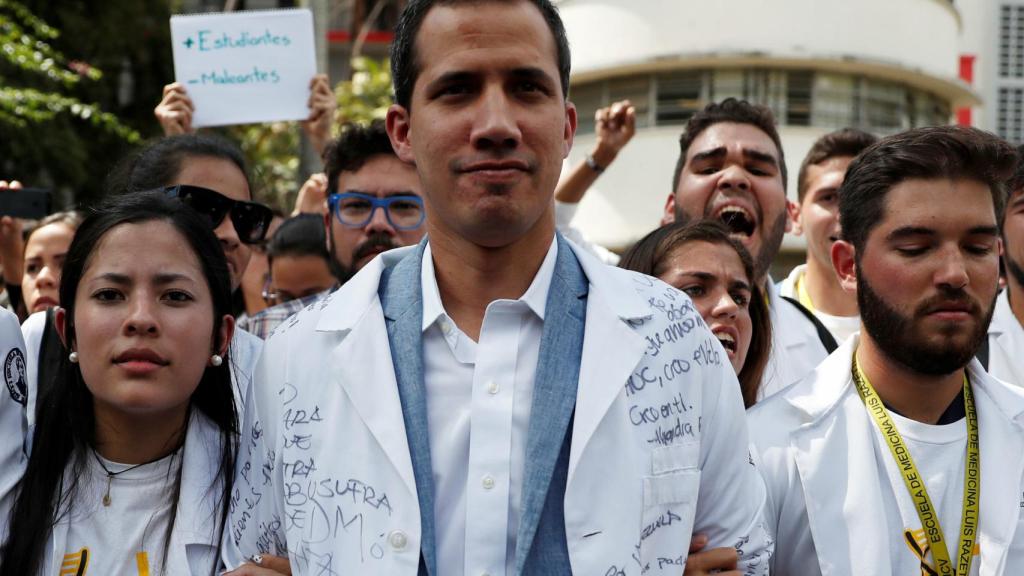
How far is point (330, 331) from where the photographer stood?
271cm

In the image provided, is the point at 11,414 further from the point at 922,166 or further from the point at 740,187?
the point at 740,187

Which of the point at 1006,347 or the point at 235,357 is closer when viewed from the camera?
the point at 235,357

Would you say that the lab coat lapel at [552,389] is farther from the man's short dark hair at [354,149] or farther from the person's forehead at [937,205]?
the man's short dark hair at [354,149]

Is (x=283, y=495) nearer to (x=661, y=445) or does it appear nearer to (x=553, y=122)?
(x=661, y=445)

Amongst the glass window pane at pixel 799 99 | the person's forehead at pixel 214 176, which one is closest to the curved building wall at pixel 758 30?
the glass window pane at pixel 799 99

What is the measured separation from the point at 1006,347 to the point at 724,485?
7.38ft

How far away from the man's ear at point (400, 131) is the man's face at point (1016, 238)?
111 inches

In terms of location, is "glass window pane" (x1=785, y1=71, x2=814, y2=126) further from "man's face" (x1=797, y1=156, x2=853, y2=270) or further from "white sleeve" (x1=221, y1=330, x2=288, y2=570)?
"white sleeve" (x1=221, y1=330, x2=288, y2=570)

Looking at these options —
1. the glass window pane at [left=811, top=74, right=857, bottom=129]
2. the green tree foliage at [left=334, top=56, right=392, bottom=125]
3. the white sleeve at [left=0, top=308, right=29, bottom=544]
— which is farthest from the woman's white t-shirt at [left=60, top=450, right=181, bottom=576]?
the green tree foliage at [left=334, top=56, right=392, bottom=125]

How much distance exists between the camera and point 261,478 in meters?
2.83

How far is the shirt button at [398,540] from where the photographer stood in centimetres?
247

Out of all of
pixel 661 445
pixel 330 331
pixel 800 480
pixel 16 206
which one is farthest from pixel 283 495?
pixel 16 206

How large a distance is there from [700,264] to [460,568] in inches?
70.3

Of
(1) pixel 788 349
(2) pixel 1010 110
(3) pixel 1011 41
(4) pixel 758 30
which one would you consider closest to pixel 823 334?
(1) pixel 788 349
